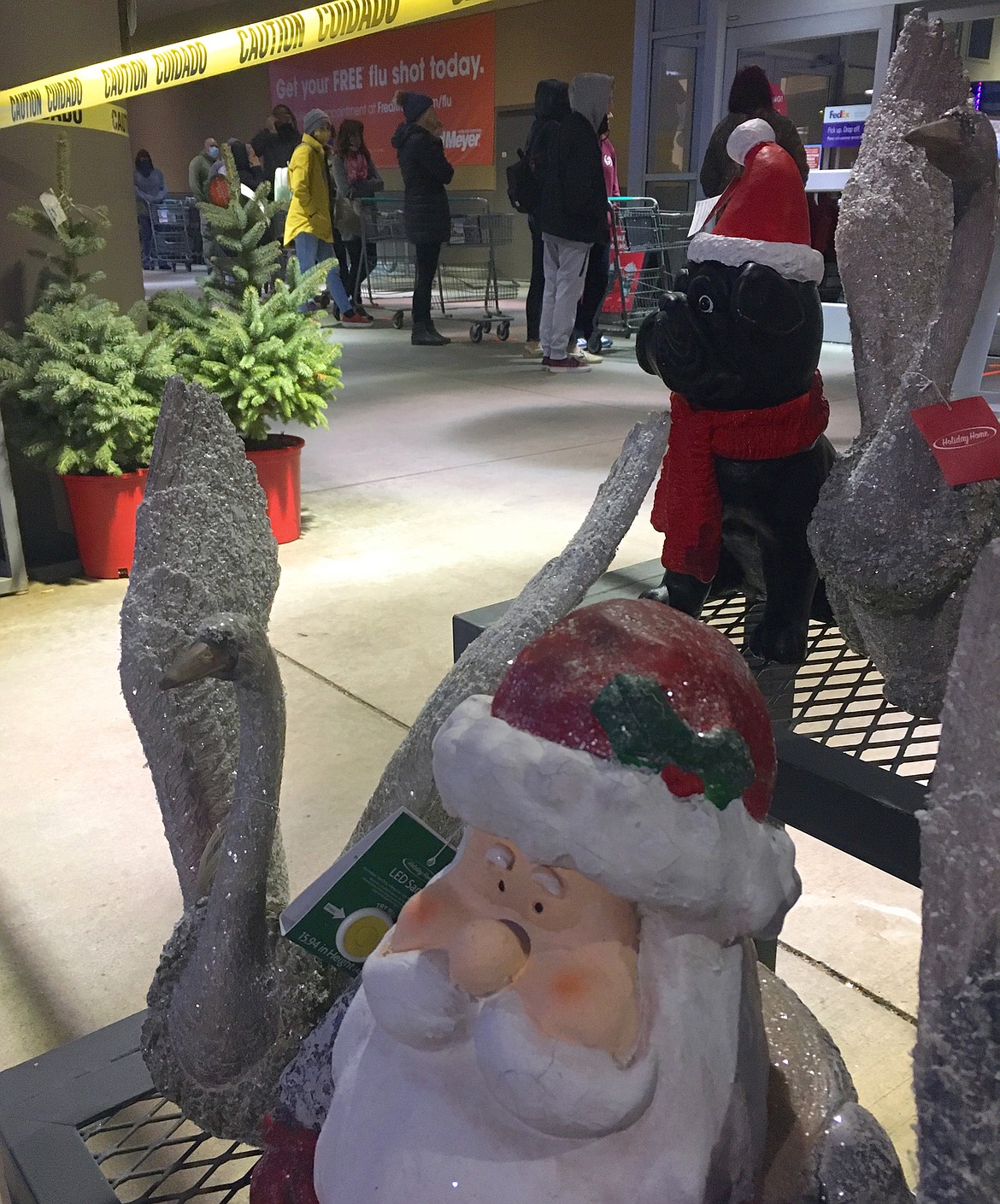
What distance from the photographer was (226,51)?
1995mm

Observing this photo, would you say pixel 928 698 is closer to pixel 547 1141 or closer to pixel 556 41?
pixel 547 1141

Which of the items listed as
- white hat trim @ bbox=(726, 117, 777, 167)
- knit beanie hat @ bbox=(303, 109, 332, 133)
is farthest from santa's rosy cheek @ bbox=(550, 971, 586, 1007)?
knit beanie hat @ bbox=(303, 109, 332, 133)

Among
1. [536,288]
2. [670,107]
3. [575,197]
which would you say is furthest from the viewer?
[670,107]

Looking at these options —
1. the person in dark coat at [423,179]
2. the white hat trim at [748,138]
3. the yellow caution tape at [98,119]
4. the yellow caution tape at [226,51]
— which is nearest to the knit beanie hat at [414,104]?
the person in dark coat at [423,179]

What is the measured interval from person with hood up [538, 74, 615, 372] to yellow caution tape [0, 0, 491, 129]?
12.3ft

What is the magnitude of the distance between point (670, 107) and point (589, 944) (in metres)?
9.19

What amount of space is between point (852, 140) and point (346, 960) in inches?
305

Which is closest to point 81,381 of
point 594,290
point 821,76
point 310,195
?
point 594,290

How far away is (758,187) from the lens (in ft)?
4.47

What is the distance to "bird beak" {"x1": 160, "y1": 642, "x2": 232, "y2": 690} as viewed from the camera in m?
0.74

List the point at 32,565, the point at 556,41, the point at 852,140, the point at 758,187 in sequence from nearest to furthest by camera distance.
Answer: the point at 758,187, the point at 32,565, the point at 852,140, the point at 556,41

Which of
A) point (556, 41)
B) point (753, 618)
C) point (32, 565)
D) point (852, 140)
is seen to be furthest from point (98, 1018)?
point (556, 41)

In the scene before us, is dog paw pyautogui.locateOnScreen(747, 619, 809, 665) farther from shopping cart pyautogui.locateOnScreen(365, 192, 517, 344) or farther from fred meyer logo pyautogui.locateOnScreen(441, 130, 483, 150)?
fred meyer logo pyautogui.locateOnScreen(441, 130, 483, 150)

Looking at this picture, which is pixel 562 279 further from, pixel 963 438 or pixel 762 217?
pixel 963 438
